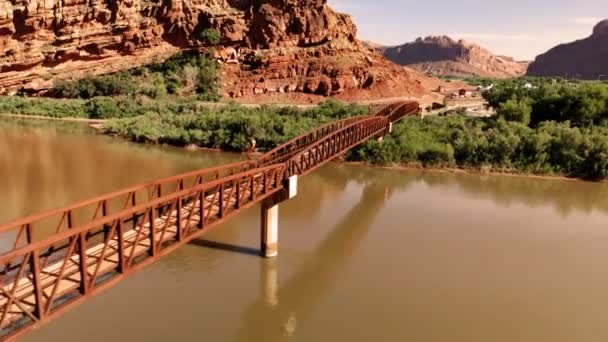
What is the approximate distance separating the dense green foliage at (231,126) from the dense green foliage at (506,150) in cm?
713

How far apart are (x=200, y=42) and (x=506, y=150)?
171 feet

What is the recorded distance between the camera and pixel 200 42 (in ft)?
237

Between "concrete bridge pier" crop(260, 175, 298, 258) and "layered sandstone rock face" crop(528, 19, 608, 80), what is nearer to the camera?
"concrete bridge pier" crop(260, 175, 298, 258)

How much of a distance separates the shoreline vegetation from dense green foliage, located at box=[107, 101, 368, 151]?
83 mm

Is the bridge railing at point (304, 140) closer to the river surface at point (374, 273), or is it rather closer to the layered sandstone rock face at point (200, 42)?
the river surface at point (374, 273)

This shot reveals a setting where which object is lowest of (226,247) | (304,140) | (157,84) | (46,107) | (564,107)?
(226,247)

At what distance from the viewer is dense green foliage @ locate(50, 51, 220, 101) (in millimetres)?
64375

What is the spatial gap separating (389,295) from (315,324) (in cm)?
271

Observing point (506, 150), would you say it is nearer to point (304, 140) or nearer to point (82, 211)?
point (304, 140)

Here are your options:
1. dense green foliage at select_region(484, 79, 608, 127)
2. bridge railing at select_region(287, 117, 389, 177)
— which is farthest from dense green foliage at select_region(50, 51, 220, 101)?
dense green foliage at select_region(484, 79, 608, 127)

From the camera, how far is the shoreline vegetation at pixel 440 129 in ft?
107

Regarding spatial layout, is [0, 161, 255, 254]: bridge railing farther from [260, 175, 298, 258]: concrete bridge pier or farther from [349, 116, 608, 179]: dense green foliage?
[349, 116, 608, 179]: dense green foliage

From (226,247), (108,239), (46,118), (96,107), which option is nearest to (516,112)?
(226,247)

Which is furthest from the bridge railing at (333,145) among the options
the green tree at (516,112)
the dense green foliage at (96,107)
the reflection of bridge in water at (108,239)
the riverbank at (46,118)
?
the riverbank at (46,118)
